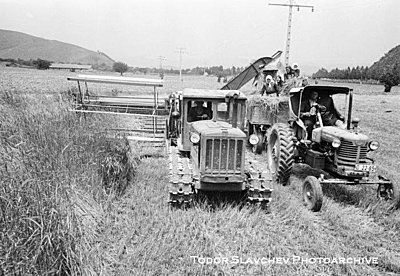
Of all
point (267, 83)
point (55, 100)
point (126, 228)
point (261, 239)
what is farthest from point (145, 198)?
point (267, 83)

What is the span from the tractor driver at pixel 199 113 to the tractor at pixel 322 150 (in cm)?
153

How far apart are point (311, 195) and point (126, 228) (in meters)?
3.07

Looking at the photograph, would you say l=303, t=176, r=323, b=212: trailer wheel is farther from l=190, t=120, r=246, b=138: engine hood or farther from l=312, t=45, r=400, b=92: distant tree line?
l=312, t=45, r=400, b=92: distant tree line

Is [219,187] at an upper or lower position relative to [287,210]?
upper

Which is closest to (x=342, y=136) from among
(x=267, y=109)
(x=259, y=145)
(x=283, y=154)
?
(x=283, y=154)

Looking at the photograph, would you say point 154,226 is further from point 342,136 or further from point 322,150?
point 322,150

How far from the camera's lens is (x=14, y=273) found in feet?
9.34

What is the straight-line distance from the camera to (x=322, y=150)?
6.74 meters

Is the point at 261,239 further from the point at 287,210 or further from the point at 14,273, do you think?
the point at 14,273

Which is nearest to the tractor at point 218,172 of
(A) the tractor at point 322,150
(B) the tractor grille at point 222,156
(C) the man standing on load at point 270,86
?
(B) the tractor grille at point 222,156

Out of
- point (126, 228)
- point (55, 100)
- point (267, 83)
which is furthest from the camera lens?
point (267, 83)

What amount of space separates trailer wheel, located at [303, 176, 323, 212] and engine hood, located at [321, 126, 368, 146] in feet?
3.02

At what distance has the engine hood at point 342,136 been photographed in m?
5.89

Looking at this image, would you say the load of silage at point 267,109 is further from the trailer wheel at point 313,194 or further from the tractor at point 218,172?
the tractor at point 218,172
